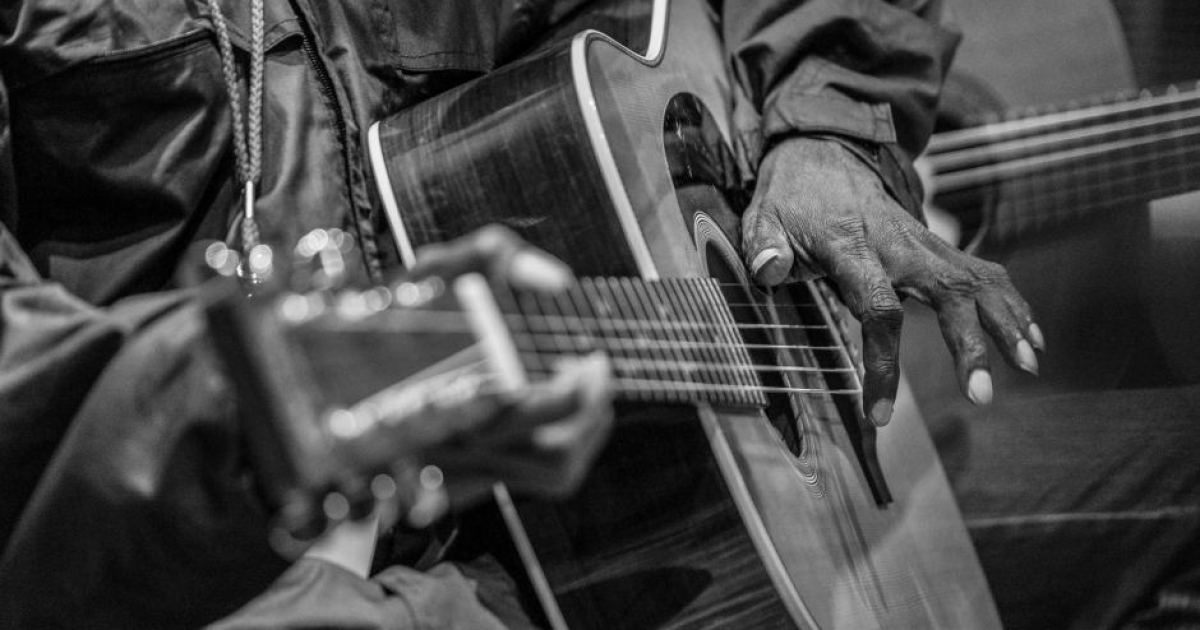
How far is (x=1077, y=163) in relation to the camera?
1.76m

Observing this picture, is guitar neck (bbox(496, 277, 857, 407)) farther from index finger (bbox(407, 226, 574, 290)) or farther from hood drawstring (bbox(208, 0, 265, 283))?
hood drawstring (bbox(208, 0, 265, 283))

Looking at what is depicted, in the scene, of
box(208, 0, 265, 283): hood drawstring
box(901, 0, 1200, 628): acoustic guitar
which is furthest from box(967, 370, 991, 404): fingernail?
box(208, 0, 265, 283): hood drawstring

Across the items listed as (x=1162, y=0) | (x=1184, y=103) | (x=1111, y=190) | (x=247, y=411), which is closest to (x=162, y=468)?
(x=247, y=411)

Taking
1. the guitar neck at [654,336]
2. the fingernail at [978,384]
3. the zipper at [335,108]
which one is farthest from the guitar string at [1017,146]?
the zipper at [335,108]

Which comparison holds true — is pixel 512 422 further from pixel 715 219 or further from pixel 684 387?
pixel 715 219

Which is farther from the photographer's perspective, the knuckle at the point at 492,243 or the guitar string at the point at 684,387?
the guitar string at the point at 684,387

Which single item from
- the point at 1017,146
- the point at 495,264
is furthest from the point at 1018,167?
the point at 495,264

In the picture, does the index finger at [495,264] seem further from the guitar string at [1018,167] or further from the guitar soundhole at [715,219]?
the guitar string at [1018,167]

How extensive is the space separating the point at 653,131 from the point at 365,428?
516 millimetres

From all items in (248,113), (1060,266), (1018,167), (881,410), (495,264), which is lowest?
(1060,266)

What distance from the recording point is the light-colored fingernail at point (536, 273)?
0.50m

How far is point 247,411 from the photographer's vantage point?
502mm

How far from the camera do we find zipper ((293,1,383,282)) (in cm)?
95

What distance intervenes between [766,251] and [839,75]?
29 centimetres
